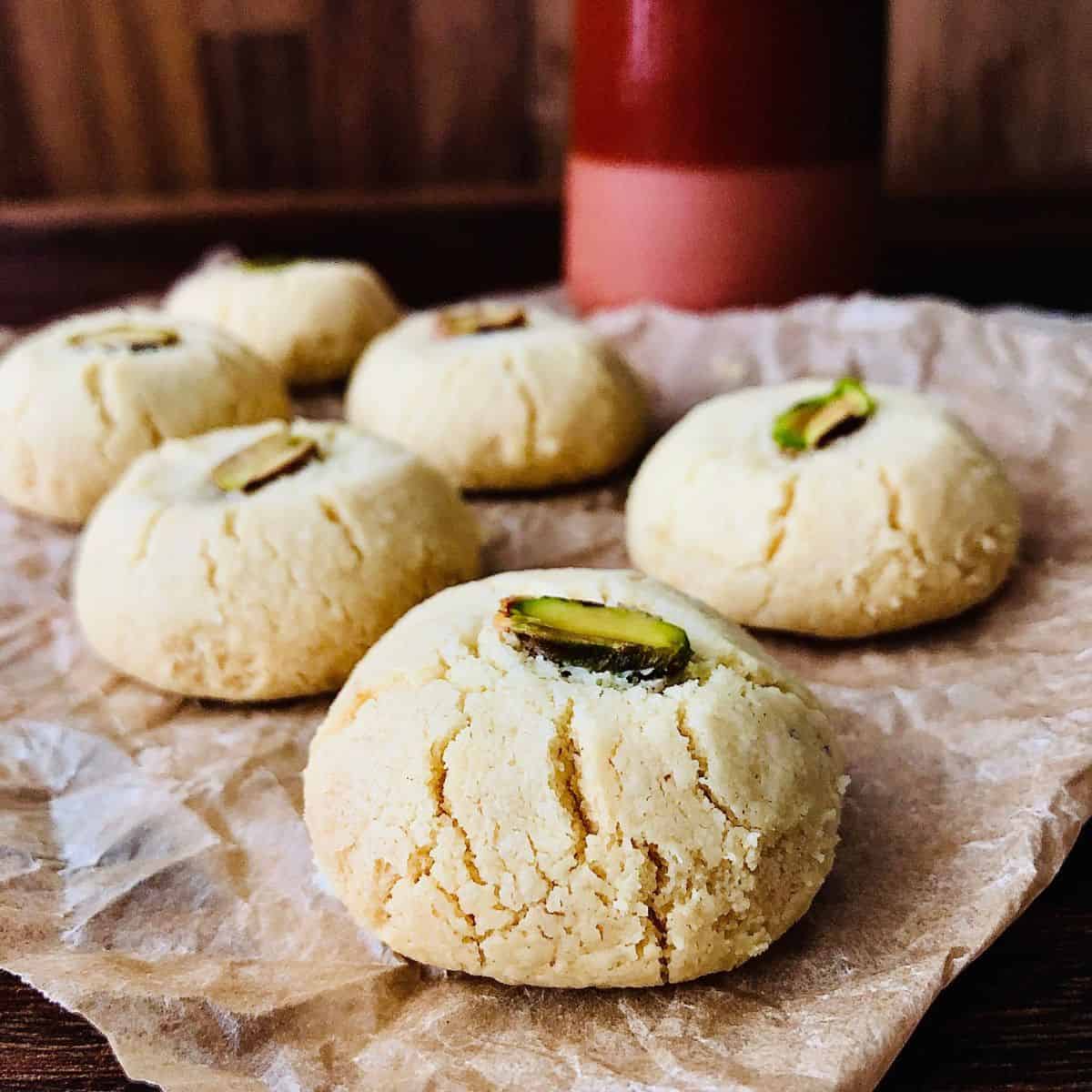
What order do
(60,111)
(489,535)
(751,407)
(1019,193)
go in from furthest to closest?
(60,111) → (1019,193) → (489,535) → (751,407)

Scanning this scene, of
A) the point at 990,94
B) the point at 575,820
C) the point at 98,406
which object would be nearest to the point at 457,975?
the point at 575,820

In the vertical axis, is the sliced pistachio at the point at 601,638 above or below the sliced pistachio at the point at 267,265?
below

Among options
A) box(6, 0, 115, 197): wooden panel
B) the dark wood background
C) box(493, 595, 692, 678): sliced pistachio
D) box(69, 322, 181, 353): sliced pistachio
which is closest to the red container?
the dark wood background

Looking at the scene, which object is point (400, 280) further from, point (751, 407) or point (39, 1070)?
point (39, 1070)

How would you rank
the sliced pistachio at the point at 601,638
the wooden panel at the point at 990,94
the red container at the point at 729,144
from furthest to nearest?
the wooden panel at the point at 990,94, the red container at the point at 729,144, the sliced pistachio at the point at 601,638

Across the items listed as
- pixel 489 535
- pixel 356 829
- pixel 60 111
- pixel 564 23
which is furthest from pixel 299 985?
pixel 60 111

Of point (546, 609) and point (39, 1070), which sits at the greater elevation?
point (546, 609)

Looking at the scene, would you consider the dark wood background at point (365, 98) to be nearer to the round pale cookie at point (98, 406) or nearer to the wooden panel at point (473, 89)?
the wooden panel at point (473, 89)

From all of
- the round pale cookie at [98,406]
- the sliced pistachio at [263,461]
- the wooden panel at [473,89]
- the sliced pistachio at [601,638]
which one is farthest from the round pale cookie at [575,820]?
the wooden panel at [473,89]
